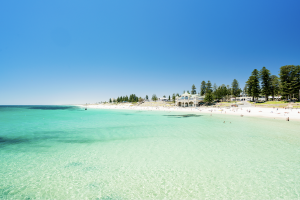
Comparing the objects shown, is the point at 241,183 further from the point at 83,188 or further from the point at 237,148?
the point at 83,188

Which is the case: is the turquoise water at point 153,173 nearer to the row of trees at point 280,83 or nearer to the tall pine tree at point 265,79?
the row of trees at point 280,83

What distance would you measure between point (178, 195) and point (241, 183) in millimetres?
3340

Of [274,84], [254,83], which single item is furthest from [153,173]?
[274,84]

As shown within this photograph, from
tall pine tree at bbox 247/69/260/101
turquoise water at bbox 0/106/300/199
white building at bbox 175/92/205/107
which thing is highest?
tall pine tree at bbox 247/69/260/101

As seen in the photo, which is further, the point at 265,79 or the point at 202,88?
the point at 202,88

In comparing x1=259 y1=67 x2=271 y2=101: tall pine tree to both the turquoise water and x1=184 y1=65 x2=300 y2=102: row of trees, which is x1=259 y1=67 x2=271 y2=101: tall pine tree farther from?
the turquoise water

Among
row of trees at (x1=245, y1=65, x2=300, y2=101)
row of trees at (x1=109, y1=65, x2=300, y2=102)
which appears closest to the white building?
row of trees at (x1=109, y1=65, x2=300, y2=102)

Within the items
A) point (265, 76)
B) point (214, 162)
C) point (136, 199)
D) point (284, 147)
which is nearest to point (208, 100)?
point (265, 76)

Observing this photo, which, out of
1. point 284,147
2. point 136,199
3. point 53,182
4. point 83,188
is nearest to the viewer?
point 136,199

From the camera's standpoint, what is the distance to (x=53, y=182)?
281 inches

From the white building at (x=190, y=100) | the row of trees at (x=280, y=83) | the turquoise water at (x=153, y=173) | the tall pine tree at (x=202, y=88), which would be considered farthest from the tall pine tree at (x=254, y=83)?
the turquoise water at (x=153, y=173)

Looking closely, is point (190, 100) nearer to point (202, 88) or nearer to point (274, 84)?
point (202, 88)

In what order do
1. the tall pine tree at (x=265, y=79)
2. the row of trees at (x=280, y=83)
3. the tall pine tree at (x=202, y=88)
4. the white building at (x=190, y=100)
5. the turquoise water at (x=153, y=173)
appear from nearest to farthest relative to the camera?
1. the turquoise water at (x=153, y=173)
2. the row of trees at (x=280, y=83)
3. the tall pine tree at (x=265, y=79)
4. the white building at (x=190, y=100)
5. the tall pine tree at (x=202, y=88)

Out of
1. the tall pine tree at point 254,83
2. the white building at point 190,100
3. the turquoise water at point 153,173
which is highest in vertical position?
the tall pine tree at point 254,83
